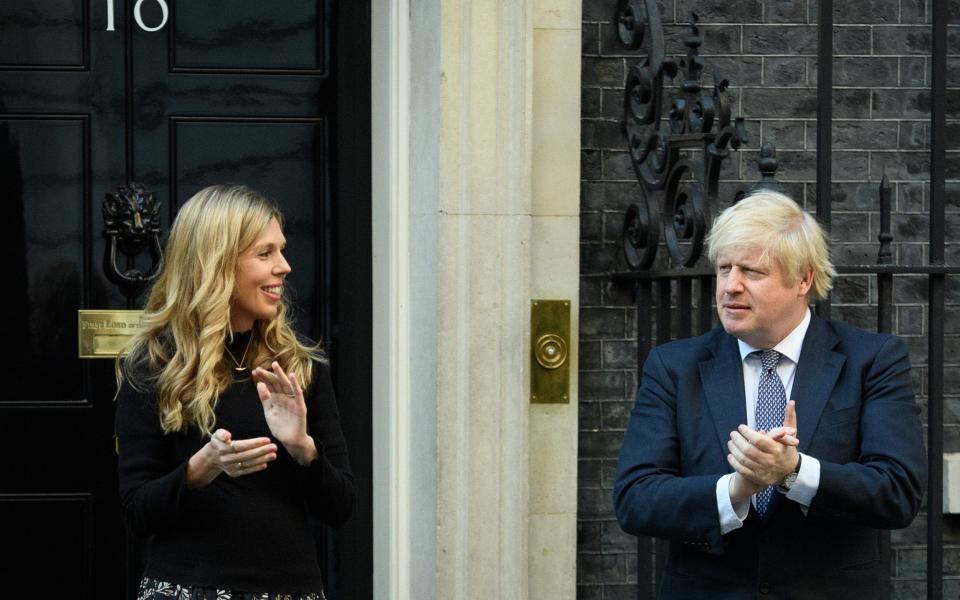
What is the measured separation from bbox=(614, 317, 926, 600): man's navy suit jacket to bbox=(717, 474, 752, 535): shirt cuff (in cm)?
2

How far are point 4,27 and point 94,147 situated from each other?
49 cm

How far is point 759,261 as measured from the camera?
129 inches

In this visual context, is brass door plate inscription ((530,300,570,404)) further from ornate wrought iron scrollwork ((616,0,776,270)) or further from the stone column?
ornate wrought iron scrollwork ((616,0,776,270))

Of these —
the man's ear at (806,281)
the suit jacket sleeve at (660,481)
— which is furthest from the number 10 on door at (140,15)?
the man's ear at (806,281)

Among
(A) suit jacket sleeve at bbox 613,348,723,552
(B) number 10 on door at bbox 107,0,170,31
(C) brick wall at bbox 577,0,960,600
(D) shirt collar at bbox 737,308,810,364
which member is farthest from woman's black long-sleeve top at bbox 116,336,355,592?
(B) number 10 on door at bbox 107,0,170,31

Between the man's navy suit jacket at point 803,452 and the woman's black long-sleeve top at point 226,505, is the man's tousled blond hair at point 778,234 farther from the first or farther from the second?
the woman's black long-sleeve top at point 226,505

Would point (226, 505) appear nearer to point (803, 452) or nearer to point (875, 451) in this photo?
point (803, 452)

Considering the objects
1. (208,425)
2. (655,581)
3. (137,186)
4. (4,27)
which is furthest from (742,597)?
(4,27)

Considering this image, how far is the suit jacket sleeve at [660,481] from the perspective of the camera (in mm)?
3221

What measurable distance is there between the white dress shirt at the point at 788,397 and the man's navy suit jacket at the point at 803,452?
0.05 ft

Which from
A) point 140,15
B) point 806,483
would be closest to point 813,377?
point 806,483

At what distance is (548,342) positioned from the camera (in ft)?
15.9

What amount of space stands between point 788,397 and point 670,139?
1344 mm

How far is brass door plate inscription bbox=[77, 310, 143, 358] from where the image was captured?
16.9ft
